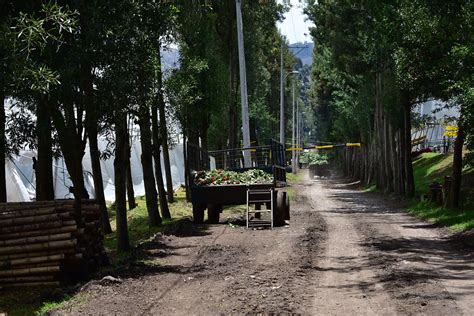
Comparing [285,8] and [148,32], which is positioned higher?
[285,8]

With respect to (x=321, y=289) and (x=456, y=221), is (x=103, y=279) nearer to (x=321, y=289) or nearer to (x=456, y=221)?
(x=321, y=289)

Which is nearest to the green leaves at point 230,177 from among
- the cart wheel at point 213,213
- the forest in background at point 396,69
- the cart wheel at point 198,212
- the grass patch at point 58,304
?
the cart wheel at point 198,212

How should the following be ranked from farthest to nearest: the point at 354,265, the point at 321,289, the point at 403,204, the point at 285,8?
the point at 285,8
the point at 403,204
the point at 354,265
the point at 321,289

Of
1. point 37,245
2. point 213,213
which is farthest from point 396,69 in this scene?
point 37,245

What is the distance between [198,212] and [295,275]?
37.1ft

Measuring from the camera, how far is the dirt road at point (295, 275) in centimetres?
928

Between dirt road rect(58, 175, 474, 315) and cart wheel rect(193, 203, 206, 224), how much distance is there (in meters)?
2.38

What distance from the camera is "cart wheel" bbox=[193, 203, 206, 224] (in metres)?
22.5

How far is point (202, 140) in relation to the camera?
115 ft

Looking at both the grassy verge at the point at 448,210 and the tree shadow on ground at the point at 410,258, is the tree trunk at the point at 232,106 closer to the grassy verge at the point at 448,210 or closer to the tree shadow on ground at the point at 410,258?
the grassy verge at the point at 448,210

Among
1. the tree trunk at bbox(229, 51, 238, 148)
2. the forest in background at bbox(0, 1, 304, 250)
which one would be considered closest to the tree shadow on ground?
the forest in background at bbox(0, 1, 304, 250)

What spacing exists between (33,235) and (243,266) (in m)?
3.88

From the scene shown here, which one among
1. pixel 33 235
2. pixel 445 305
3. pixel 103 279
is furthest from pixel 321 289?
pixel 33 235

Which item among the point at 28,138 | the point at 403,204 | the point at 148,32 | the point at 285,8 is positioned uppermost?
the point at 285,8
